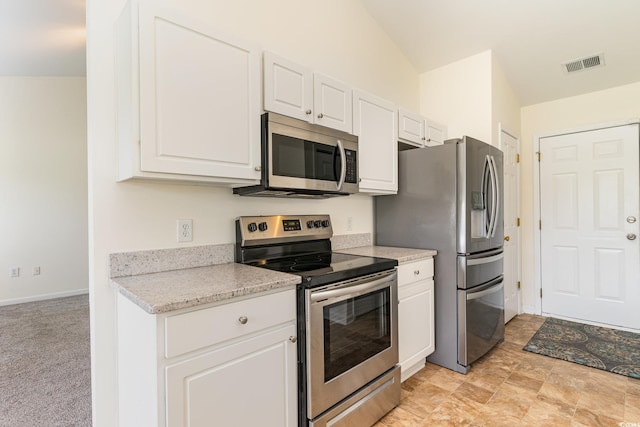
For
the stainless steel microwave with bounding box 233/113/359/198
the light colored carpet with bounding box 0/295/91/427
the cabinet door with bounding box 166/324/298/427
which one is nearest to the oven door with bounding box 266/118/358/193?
the stainless steel microwave with bounding box 233/113/359/198

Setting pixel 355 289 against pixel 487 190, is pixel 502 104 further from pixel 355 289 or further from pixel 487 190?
pixel 355 289

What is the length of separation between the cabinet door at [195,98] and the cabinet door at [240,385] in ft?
2.67

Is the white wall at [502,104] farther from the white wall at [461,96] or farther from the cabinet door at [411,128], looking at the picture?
the cabinet door at [411,128]

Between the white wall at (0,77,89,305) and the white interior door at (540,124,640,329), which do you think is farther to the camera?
the white wall at (0,77,89,305)

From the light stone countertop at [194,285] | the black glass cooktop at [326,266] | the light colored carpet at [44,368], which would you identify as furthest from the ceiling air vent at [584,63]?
the light colored carpet at [44,368]

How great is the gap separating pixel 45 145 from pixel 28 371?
3538 mm

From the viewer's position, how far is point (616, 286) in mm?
3408

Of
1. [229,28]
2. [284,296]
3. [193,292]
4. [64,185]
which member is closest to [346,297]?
[284,296]

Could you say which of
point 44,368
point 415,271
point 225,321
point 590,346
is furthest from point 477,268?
point 44,368

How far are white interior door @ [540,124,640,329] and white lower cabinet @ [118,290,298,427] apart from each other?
3.62 m

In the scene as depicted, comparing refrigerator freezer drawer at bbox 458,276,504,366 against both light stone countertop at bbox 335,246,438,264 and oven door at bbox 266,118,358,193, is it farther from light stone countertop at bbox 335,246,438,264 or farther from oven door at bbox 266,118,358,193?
oven door at bbox 266,118,358,193

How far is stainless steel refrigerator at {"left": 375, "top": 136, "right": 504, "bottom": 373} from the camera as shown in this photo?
2439mm

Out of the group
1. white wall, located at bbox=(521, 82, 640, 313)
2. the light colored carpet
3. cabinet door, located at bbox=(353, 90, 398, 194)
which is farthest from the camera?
white wall, located at bbox=(521, 82, 640, 313)

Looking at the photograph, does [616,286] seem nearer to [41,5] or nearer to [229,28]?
[229,28]
